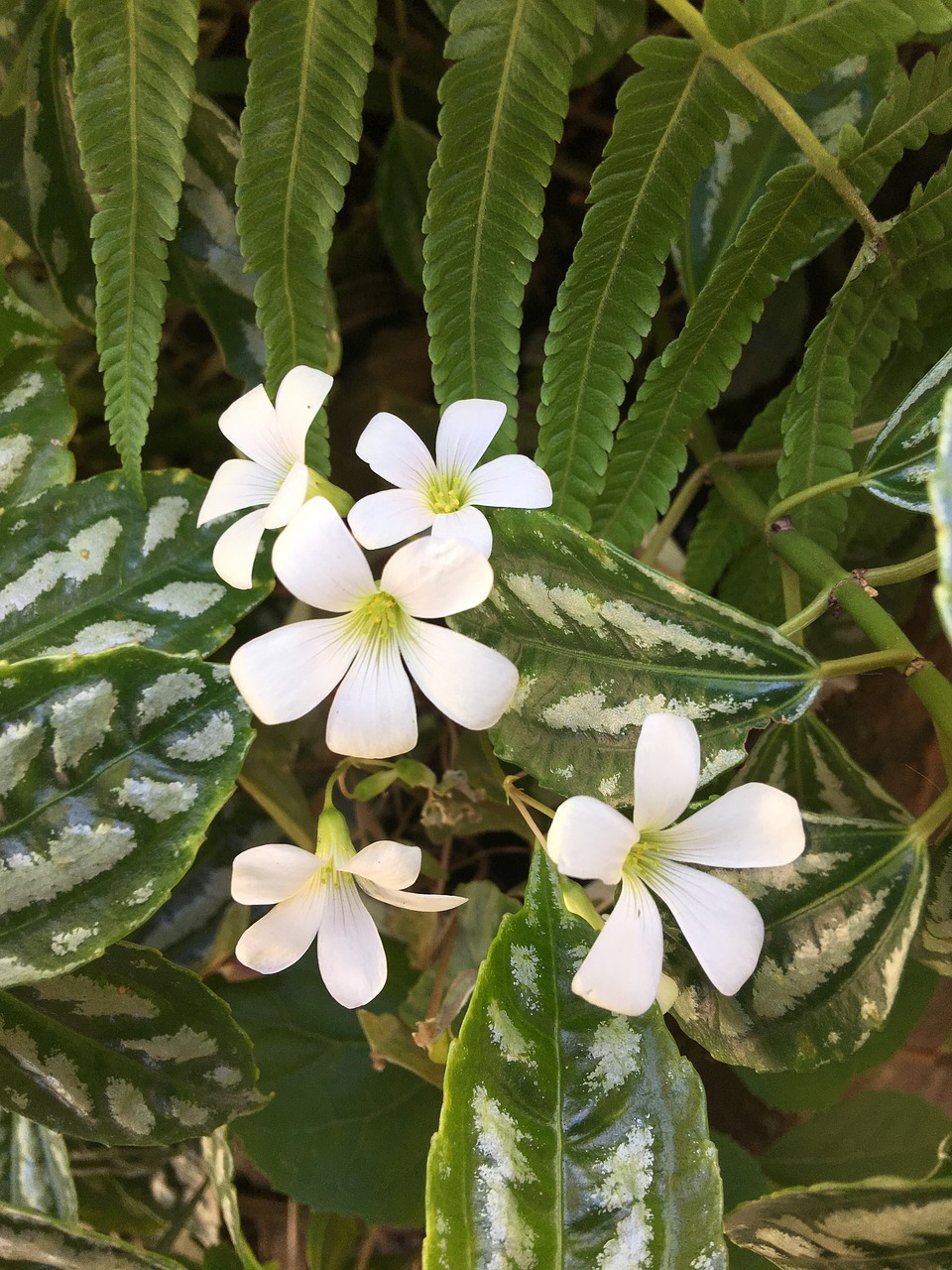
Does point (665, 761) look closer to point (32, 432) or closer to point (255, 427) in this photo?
point (255, 427)

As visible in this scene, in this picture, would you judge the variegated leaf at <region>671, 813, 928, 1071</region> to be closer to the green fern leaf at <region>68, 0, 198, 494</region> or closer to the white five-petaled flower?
the white five-petaled flower

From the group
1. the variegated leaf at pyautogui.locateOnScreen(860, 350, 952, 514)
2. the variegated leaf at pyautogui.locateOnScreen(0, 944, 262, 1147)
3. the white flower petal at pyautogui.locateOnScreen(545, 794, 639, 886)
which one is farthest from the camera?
the variegated leaf at pyautogui.locateOnScreen(0, 944, 262, 1147)

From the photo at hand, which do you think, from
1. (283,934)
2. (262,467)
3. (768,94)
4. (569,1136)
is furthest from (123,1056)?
(768,94)

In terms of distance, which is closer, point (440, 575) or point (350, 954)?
point (440, 575)

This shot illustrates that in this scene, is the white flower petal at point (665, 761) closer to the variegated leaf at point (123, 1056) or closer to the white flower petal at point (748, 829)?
the white flower petal at point (748, 829)

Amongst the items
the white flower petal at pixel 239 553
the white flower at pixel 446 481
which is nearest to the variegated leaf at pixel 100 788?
the white flower petal at pixel 239 553

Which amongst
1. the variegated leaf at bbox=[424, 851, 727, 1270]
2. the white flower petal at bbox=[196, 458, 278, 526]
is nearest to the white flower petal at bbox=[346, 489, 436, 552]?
the white flower petal at bbox=[196, 458, 278, 526]

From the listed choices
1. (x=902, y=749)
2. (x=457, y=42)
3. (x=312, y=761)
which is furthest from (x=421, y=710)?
(x=457, y=42)
